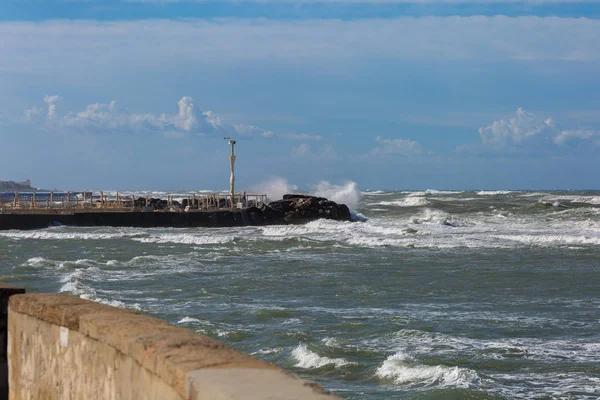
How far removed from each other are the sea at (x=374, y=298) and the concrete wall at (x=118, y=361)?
14.7 feet

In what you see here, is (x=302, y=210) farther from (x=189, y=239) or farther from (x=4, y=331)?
(x=4, y=331)

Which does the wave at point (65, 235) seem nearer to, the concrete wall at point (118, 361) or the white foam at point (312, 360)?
the white foam at point (312, 360)

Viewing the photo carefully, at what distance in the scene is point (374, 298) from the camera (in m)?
16.0

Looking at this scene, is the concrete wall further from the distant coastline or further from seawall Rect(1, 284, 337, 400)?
the distant coastline

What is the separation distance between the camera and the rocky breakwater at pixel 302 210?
45406 mm

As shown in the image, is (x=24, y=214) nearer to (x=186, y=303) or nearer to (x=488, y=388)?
(x=186, y=303)

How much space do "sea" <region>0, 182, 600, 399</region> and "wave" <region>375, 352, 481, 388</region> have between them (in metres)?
0.02

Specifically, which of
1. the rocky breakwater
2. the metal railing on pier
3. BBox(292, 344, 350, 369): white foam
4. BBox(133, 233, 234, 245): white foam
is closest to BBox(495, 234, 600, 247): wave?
BBox(133, 233, 234, 245): white foam

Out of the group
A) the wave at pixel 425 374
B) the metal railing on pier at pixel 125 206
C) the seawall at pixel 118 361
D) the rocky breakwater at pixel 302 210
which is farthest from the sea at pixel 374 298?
the rocky breakwater at pixel 302 210

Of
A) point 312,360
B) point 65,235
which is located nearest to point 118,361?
point 312,360

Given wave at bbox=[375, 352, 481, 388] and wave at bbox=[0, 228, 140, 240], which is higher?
wave at bbox=[0, 228, 140, 240]

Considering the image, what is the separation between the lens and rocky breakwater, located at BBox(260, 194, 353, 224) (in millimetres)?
45406

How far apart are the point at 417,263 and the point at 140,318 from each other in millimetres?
20040

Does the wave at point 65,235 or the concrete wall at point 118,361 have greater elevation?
the concrete wall at point 118,361
